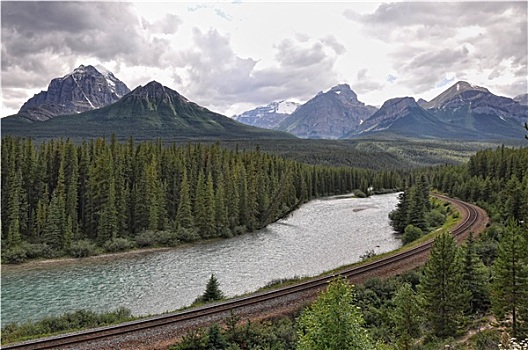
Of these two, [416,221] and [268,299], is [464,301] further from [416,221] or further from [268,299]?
[416,221]

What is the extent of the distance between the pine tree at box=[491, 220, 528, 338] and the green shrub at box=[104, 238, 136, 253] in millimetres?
50094

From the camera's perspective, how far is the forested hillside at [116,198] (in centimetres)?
6034

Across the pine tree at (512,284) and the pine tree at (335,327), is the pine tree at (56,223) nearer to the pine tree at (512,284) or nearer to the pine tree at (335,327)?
the pine tree at (335,327)

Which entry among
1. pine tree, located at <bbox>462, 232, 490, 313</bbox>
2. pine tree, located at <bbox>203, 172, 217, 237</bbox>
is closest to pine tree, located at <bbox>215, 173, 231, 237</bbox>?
pine tree, located at <bbox>203, 172, 217, 237</bbox>

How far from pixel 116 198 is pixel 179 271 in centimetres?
2622

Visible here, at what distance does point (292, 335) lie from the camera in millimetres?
25969

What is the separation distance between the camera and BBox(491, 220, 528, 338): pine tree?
2295 centimetres

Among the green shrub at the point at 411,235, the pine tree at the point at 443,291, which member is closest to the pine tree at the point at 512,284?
the pine tree at the point at 443,291

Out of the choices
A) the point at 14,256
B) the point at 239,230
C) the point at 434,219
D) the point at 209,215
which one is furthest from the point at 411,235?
the point at 14,256

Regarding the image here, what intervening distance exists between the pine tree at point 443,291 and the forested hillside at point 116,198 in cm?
4603

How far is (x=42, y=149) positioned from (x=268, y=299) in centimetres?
5877

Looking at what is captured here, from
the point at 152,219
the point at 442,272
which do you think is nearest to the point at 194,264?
the point at 152,219

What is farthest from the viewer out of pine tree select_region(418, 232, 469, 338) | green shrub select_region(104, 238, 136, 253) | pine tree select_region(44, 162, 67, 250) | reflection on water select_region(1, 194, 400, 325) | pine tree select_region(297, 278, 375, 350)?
green shrub select_region(104, 238, 136, 253)

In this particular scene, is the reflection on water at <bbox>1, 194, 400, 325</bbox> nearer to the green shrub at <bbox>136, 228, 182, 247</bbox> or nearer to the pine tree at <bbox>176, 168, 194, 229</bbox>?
the green shrub at <bbox>136, 228, 182, 247</bbox>
